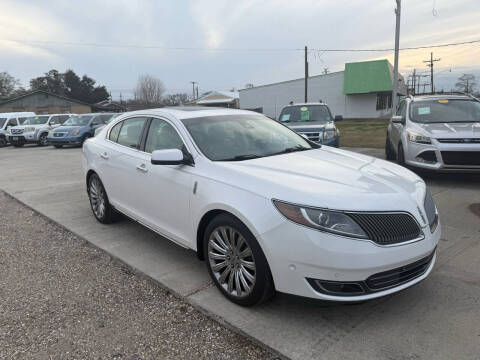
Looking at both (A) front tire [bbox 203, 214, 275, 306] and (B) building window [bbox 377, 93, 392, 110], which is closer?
(A) front tire [bbox 203, 214, 275, 306]

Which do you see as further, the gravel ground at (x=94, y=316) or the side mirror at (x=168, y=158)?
the side mirror at (x=168, y=158)

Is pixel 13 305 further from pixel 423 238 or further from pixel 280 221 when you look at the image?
pixel 423 238

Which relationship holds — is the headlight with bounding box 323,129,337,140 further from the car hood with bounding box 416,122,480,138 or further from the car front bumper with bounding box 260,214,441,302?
the car front bumper with bounding box 260,214,441,302

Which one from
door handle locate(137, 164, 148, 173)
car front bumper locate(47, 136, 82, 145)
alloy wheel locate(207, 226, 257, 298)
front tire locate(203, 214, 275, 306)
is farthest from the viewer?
car front bumper locate(47, 136, 82, 145)

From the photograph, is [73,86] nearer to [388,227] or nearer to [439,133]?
[439,133]

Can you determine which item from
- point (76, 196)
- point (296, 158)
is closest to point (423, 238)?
point (296, 158)

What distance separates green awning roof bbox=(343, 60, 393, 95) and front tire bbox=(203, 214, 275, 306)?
121 ft

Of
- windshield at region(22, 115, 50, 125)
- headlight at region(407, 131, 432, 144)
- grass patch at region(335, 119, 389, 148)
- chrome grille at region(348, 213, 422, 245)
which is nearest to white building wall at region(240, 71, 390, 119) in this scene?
grass patch at region(335, 119, 389, 148)

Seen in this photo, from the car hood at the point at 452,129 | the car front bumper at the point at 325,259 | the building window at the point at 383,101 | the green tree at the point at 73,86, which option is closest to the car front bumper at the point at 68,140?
the car hood at the point at 452,129

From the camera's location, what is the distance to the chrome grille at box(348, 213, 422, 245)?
8.34 ft

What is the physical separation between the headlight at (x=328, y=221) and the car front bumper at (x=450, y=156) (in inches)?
197

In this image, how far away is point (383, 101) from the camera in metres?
40.4

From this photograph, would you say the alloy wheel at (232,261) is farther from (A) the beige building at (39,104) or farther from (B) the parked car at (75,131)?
(A) the beige building at (39,104)

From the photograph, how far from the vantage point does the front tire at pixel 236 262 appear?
9.06 feet
